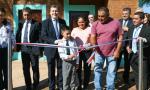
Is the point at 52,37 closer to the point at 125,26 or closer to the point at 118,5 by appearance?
the point at 125,26

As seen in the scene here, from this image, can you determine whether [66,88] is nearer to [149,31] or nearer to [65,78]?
[65,78]

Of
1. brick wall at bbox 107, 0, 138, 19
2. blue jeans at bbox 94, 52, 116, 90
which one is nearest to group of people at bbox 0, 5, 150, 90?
blue jeans at bbox 94, 52, 116, 90

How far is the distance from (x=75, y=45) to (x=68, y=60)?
1.21ft

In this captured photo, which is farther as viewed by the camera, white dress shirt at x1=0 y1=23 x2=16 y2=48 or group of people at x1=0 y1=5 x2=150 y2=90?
white dress shirt at x1=0 y1=23 x2=16 y2=48

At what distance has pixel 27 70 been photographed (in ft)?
33.4

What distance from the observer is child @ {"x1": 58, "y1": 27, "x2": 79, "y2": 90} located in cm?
938

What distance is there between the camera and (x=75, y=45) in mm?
9547

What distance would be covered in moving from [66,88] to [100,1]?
21.4ft

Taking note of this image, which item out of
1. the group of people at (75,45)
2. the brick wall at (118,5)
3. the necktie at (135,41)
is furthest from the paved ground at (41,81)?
the brick wall at (118,5)

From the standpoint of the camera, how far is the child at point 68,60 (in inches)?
369

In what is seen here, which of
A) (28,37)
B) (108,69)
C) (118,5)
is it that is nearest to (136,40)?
(108,69)

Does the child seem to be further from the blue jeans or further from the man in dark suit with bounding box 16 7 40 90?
the man in dark suit with bounding box 16 7 40 90

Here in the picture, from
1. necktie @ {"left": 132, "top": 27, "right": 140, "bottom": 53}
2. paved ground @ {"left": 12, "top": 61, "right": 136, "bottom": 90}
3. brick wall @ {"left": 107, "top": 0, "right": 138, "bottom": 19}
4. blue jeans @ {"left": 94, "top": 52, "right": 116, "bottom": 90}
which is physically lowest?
paved ground @ {"left": 12, "top": 61, "right": 136, "bottom": 90}

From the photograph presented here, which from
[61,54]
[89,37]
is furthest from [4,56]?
[89,37]
